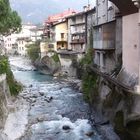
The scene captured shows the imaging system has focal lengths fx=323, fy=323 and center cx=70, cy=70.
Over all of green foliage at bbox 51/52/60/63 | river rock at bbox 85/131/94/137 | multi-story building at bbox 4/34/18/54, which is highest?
multi-story building at bbox 4/34/18/54

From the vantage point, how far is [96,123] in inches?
1072

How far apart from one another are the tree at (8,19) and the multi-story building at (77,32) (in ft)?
46.9

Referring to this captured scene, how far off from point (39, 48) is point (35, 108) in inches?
1668

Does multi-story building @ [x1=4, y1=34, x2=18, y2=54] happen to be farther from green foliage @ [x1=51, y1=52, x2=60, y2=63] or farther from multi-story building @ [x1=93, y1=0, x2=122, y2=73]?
multi-story building @ [x1=93, y1=0, x2=122, y2=73]

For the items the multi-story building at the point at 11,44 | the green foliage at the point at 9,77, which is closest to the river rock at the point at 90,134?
the green foliage at the point at 9,77

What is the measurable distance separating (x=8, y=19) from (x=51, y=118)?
16.5 m

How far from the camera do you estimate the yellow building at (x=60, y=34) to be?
234 feet

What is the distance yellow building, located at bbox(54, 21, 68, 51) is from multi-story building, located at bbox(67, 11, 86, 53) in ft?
8.65

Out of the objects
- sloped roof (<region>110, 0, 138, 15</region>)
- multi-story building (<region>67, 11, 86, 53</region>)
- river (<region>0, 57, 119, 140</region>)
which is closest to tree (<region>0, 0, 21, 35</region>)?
river (<region>0, 57, 119, 140</region>)

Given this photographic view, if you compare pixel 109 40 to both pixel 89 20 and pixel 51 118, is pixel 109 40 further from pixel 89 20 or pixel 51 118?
pixel 89 20

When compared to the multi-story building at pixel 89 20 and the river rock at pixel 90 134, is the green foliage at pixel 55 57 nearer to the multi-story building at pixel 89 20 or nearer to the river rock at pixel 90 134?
the multi-story building at pixel 89 20

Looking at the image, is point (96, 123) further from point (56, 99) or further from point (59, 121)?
point (56, 99)

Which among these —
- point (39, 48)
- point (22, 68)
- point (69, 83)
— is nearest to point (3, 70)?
point (69, 83)

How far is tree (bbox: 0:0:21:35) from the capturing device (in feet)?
110
